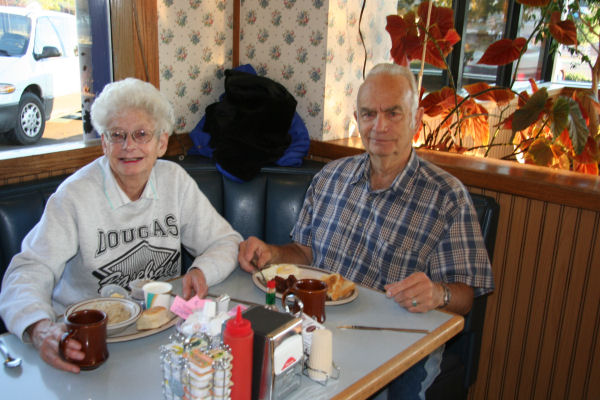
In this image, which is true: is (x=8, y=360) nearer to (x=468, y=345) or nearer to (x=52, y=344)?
(x=52, y=344)

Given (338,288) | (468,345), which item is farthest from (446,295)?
(468,345)

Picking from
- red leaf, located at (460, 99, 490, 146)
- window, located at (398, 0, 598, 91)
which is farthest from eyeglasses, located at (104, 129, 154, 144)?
window, located at (398, 0, 598, 91)

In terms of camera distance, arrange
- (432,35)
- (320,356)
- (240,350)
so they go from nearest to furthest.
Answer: (240,350) → (320,356) → (432,35)

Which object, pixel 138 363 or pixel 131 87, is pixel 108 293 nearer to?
pixel 138 363

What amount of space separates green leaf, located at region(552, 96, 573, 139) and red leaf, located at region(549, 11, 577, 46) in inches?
19.6

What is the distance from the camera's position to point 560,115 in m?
2.19

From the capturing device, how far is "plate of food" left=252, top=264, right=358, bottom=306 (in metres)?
1.38

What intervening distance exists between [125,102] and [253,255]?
23.6 inches

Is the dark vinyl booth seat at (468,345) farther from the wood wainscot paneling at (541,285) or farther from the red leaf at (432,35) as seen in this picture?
the red leaf at (432,35)

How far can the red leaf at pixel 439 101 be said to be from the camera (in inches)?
107

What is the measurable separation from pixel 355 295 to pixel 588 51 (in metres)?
6.40

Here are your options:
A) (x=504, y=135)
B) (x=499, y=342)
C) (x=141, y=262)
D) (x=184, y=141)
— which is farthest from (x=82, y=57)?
(x=504, y=135)

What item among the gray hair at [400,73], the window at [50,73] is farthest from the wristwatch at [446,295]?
the window at [50,73]

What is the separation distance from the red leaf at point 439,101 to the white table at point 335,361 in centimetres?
159
